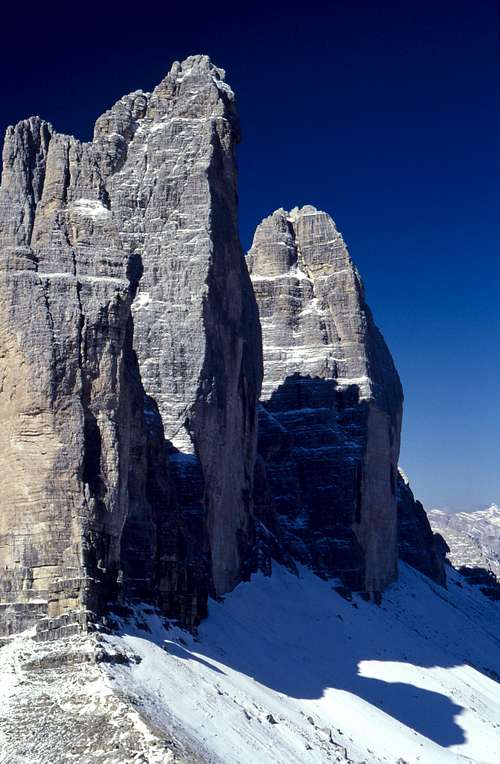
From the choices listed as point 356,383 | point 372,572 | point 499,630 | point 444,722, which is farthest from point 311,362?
point 444,722

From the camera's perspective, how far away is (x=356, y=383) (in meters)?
106

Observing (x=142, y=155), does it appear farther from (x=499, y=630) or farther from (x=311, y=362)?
(x=499, y=630)

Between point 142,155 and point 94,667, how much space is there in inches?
1743

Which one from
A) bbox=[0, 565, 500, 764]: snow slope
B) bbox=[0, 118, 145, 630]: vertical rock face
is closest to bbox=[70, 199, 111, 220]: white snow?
bbox=[0, 118, 145, 630]: vertical rock face

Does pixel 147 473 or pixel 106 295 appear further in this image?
pixel 147 473

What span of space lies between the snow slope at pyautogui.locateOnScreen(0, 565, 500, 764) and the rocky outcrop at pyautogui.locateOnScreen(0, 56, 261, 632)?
10.8 feet

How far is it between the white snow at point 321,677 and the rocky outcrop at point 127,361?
3.54 m

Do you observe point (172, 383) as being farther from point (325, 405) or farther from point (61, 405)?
point (325, 405)

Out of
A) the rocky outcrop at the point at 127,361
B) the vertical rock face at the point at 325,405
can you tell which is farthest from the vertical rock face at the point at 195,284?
the vertical rock face at the point at 325,405

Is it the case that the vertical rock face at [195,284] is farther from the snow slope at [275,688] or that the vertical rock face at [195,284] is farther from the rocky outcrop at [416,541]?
the rocky outcrop at [416,541]

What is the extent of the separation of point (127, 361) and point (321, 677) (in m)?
22.1

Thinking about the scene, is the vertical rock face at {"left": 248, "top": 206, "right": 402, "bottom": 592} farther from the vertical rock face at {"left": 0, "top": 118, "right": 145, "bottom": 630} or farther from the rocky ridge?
the vertical rock face at {"left": 0, "top": 118, "right": 145, "bottom": 630}

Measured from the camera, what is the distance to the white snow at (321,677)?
45.4 meters

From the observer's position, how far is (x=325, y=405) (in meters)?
105
